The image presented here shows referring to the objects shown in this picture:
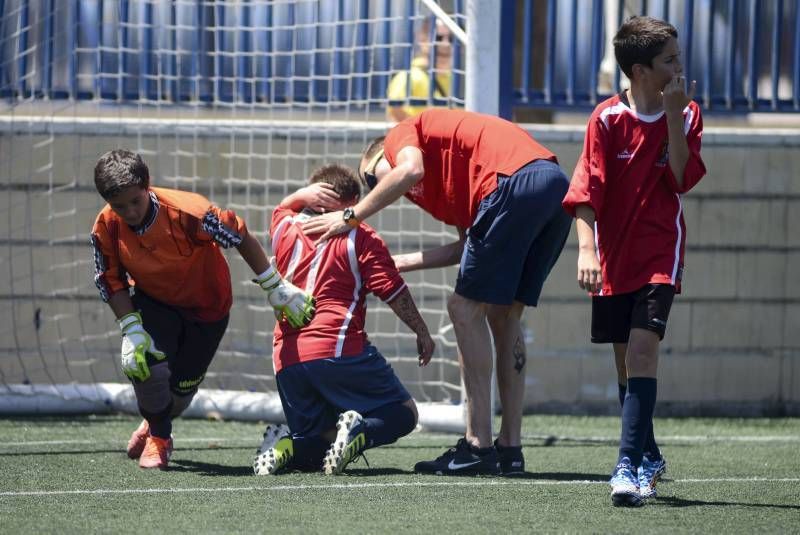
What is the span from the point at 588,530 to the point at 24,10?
507 cm

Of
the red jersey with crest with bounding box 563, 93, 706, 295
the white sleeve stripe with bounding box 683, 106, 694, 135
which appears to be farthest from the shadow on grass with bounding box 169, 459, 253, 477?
the white sleeve stripe with bounding box 683, 106, 694, 135

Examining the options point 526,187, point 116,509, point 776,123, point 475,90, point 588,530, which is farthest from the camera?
point 776,123

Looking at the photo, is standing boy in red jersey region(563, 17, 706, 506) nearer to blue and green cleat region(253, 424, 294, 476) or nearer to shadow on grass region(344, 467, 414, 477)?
shadow on grass region(344, 467, 414, 477)

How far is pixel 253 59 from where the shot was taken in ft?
24.2

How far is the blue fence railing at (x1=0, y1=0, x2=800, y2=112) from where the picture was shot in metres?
7.13

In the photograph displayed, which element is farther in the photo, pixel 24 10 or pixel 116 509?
pixel 24 10

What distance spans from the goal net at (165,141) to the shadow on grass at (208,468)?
194 cm

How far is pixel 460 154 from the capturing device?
16.6 feet

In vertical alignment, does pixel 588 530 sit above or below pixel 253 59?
below

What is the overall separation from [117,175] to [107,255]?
398 mm

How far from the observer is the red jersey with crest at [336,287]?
510 cm

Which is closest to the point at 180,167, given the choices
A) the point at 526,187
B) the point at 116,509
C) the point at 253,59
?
the point at 253,59

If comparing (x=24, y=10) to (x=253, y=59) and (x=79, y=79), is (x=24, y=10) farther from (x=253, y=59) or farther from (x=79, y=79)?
(x=253, y=59)

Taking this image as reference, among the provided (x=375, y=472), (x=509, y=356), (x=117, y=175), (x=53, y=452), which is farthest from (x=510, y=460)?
(x=53, y=452)
